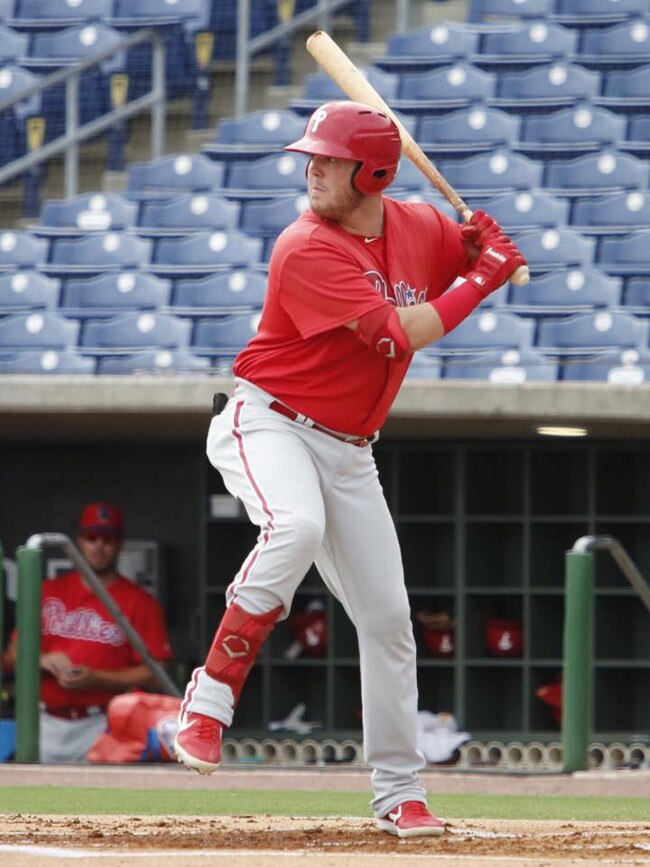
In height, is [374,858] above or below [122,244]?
below

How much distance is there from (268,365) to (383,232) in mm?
399

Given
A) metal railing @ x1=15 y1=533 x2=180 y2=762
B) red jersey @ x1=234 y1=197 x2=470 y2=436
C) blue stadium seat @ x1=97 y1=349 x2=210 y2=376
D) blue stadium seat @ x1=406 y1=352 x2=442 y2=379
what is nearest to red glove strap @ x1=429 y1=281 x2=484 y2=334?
red jersey @ x1=234 y1=197 x2=470 y2=436

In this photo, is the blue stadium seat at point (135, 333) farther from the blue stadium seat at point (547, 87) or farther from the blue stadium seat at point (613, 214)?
the blue stadium seat at point (547, 87)

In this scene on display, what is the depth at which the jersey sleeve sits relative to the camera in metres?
3.79

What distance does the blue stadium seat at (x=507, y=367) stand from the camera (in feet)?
26.1

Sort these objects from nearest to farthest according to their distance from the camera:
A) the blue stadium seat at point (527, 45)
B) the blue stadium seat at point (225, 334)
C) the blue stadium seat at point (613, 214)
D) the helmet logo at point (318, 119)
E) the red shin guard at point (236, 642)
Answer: the red shin guard at point (236, 642) → the helmet logo at point (318, 119) → the blue stadium seat at point (225, 334) → the blue stadium seat at point (613, 214) → the blue stadium seat at point (527, 45)

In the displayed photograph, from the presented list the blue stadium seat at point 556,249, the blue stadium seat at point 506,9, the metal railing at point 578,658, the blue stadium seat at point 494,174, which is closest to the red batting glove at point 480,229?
the metal railing at point 578,658

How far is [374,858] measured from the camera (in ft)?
11.4

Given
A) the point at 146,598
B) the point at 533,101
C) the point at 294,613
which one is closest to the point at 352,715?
the point at 294,613

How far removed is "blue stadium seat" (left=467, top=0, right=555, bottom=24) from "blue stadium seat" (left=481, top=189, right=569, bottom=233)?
6.53 feet

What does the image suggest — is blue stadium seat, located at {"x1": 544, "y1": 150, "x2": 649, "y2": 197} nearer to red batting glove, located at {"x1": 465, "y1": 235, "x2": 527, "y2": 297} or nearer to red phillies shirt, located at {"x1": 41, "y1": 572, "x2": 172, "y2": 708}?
red phillies shirt, located at {"x1": 41, "y1": 572, "x2": 172, "y2": 708}

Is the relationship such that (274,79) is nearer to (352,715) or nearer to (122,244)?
(122,244)

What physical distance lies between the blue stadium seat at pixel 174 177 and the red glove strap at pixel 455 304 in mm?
6374

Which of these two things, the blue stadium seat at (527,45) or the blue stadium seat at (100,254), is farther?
the blue stadium seat at (527,45)
